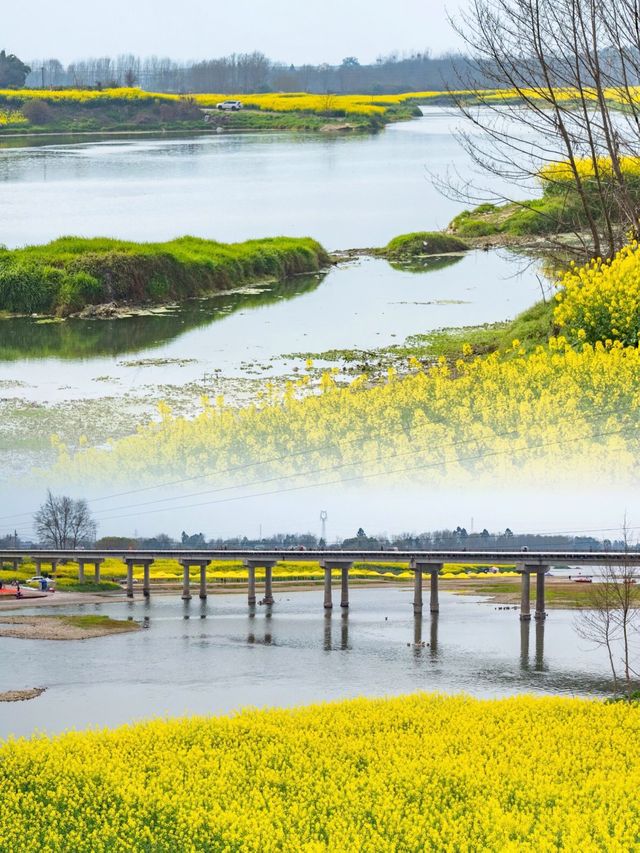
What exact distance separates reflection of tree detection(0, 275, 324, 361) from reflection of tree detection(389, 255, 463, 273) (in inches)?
327

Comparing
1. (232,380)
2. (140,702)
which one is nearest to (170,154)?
(232,380)

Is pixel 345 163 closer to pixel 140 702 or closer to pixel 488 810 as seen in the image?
→ pixel 140 702

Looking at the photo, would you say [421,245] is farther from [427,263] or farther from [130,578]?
[130,578]

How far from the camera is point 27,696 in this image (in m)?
24.2

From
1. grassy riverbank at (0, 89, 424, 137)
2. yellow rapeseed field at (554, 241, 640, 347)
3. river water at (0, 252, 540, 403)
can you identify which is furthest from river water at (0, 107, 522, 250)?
yellow rapeseed field at (554, 241, 640, 347)

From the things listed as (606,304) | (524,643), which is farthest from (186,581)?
(606,304)

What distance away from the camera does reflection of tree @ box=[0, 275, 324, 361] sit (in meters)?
33.7

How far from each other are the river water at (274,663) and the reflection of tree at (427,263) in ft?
51.5

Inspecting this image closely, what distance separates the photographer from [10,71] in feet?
378

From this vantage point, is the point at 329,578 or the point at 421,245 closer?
the point at 329,578

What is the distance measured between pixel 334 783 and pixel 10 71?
4241 inches

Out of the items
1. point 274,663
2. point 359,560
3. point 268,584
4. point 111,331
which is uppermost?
point 111,331

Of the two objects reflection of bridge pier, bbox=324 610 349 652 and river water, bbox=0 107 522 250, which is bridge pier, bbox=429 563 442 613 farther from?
river water, bbox=0 107 522 250

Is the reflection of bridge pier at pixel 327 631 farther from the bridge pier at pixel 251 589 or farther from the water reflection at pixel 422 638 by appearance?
the bridge pier at pixel 251 589
